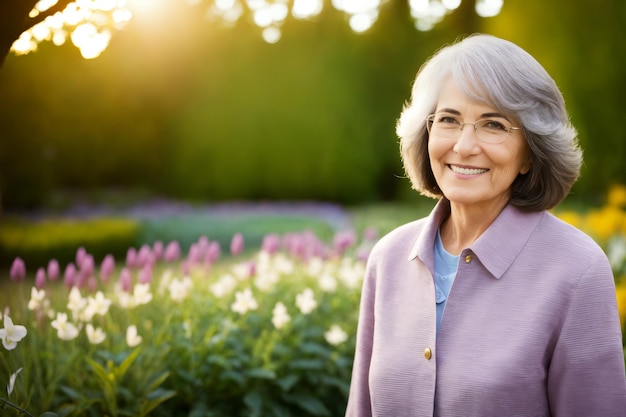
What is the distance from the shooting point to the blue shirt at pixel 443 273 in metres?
1.79

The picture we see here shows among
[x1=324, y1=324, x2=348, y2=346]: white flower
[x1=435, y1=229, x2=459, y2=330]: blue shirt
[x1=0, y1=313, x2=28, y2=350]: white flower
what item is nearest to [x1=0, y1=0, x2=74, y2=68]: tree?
[x1=0, y1=313, x2=28, y2=350]: white flower

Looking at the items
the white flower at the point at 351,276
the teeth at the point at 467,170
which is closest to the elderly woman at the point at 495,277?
the teeth at the point at 467,170

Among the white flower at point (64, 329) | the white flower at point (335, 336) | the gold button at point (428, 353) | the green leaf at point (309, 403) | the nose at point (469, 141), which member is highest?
the nose at point (469, 141)

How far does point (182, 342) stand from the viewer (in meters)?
2.94

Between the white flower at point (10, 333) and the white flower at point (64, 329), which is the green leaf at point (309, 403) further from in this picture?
the white flower at point (10, 333)

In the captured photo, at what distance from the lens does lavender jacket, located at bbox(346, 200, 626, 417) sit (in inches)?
60.4

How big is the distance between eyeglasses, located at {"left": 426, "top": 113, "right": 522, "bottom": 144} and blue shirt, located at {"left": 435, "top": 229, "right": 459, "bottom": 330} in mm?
356

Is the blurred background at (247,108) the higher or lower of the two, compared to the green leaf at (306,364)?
higher

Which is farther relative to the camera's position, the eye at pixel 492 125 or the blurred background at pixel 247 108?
the blurred background at pixel 247 108

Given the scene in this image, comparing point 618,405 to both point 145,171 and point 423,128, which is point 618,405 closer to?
point 423,128

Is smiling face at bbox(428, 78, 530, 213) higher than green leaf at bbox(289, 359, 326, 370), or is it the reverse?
smiling face at bbox(428, 78, 530, 213)

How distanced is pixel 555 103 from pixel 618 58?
29.8 feet

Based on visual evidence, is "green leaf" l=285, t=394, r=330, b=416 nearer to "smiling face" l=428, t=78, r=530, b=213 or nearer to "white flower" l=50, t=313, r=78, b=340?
"white flower" l=50, t=313, r=78, b=340

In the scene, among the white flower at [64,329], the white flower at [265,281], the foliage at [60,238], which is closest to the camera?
the white flower at [64,329]
